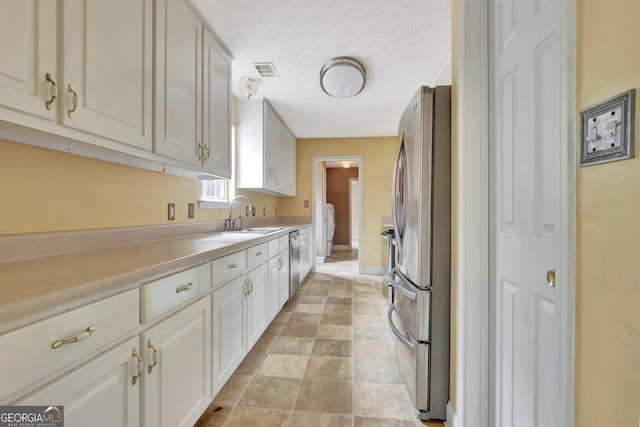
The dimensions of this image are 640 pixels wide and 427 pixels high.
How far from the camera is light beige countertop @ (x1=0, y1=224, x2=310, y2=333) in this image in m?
0.61

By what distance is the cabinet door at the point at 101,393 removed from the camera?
2.23ft

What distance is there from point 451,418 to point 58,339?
164cm

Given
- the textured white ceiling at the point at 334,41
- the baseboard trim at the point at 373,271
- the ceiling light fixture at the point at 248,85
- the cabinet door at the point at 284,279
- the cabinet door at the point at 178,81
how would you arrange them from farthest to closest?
the baseboard trim at the point at 373,271 → the cabinet door at the point at 284,279 → the ceiling light fixture at the point at 248,85 → the textured white ceiling at the point at 334,41 → the cabinet door at the point at 178,81

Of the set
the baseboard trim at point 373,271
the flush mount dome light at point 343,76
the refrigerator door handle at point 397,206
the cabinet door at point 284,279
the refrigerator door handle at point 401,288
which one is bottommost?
the baseboard trim at point 373,271

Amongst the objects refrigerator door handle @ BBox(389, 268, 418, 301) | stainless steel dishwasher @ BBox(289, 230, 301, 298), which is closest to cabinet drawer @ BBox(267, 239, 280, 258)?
stainless steel dishwasher @ BBox(289, 230, 301, 298)

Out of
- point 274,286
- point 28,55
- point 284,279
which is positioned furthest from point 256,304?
point 28,55

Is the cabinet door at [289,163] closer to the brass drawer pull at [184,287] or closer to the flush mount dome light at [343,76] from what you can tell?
the flush mount dome light at [343,76]

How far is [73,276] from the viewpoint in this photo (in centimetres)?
80

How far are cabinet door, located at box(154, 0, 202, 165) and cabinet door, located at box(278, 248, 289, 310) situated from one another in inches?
57.4

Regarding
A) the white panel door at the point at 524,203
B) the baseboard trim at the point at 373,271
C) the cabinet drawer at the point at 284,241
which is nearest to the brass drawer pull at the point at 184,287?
the white panel door at the point at 524,203

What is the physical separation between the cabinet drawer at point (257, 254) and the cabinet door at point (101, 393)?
104 cm

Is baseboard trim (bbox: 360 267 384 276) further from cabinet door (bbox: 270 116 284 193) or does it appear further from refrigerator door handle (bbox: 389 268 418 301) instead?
refrigerator door handle (bbox: 389 268 418 301)

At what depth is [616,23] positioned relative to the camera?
520 mm

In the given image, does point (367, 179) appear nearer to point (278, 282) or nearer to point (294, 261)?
point (294, 261)
